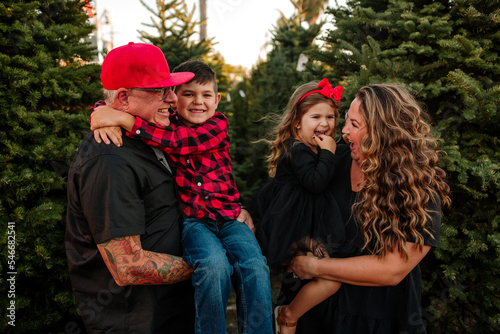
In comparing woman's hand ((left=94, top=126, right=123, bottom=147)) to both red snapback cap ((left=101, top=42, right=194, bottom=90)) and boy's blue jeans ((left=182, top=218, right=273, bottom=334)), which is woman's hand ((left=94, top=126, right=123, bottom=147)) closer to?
red snapback cap ((left=101, top=42, right=194, bottom=90))

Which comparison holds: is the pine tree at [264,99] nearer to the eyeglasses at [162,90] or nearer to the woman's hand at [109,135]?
the eyeglasses at [162,90]

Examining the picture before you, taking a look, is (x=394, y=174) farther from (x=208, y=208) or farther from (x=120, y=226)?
(x=120, y=226)

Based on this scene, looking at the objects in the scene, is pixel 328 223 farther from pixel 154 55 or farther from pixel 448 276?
pixel 154 55

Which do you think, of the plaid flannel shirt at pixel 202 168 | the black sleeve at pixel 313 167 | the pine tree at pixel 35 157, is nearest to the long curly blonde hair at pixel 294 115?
the black sleeve at pixel 313 167

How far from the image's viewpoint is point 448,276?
9.04 ft

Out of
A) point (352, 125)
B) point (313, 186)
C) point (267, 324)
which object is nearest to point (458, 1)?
point (352, 125)

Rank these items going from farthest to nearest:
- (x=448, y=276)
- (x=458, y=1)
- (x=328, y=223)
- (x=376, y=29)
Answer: (x=376, y=29)
(x=458, y=1)
(x=448, y=276)
(x=328, y=223)

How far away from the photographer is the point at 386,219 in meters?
2.08

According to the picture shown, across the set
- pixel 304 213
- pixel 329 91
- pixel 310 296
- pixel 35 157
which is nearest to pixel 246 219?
pixel 304 213

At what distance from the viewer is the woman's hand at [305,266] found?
7.64 feet

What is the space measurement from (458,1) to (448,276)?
7.56 feet

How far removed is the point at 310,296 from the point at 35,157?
90.4 inches

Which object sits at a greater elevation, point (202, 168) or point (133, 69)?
point (133, 69)

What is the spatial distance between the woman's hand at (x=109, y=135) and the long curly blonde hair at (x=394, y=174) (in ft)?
4.85
